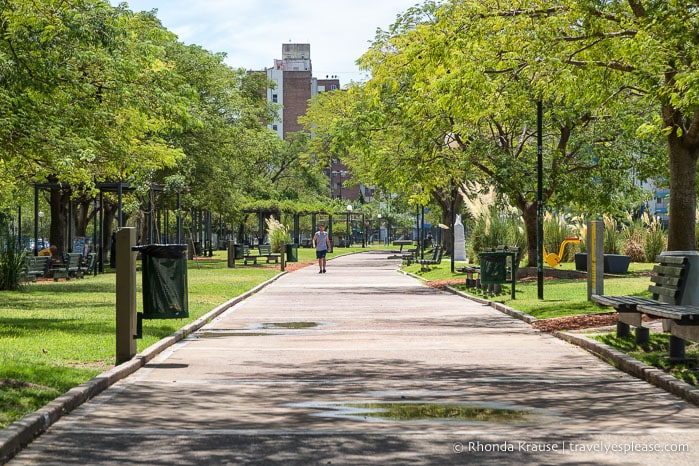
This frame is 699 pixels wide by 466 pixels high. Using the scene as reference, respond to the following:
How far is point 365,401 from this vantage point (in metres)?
9.46

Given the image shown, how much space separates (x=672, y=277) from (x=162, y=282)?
651 centimetres

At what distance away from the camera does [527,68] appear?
18547mm

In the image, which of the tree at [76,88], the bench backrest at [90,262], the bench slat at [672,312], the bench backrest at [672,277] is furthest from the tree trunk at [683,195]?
the bench backrest at [90,262]

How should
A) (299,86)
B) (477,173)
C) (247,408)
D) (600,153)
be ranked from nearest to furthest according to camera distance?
(247,408)
(600,153)
(477,173)
(299,86)

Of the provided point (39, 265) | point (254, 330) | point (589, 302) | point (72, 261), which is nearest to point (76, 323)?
point (254, 330)

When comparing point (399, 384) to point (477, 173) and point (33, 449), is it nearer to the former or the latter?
point (33, 449)

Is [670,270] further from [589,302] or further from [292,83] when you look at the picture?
[292,83]

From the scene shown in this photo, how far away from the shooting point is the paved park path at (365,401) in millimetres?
7164

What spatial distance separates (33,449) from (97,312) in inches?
490

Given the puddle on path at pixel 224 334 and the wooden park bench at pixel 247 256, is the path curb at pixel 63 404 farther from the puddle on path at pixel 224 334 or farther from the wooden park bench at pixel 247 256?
the wooden park bench at pixel 247 256

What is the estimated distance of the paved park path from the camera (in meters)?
7.16

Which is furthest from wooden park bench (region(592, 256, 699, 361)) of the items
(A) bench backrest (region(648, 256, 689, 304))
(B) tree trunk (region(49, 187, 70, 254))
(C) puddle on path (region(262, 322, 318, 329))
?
(B) tree trunk (region(49, 187, 70, 254))

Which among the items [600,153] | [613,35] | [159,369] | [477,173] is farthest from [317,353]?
[477,173]

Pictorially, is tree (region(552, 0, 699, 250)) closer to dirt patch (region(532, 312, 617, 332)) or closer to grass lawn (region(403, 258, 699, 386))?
grass lawn (region(403, 258, 699, 386))
